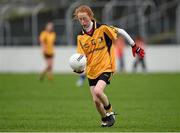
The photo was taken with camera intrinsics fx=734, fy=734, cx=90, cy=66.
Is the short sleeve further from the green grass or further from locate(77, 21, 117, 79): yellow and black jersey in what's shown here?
the green grass

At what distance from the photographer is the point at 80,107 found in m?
18.0

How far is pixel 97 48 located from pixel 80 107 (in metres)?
5.13

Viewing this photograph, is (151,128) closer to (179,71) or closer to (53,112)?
(53,112)

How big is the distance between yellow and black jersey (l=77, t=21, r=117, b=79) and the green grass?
1053mm

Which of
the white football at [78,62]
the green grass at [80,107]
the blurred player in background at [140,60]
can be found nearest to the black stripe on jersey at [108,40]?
the white football at [78,62]

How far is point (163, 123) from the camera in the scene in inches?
538

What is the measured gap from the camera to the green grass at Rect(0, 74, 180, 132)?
13398 millimetres

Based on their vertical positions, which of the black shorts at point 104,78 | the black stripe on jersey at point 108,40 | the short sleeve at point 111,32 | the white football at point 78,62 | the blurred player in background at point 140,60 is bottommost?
the blurred player in background at point 140,60

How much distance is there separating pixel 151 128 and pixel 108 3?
92.1 feet

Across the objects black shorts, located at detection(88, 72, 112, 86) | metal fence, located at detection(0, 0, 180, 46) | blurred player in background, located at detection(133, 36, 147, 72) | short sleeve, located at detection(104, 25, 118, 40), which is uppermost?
short sleeve, located at detection(104, 25, 118, 40)

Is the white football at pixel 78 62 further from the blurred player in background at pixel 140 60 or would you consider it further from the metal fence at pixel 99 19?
the metal fence at pixel 99 19

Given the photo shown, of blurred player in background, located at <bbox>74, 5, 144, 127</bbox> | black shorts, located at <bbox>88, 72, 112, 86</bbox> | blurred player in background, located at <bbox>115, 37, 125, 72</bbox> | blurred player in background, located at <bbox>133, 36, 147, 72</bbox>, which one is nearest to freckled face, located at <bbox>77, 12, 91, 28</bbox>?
blurred player in background, located at <bbox>74, 5, 144, 127</bbox>

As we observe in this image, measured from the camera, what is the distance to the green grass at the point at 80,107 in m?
13.4

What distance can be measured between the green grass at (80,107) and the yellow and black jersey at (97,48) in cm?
105
